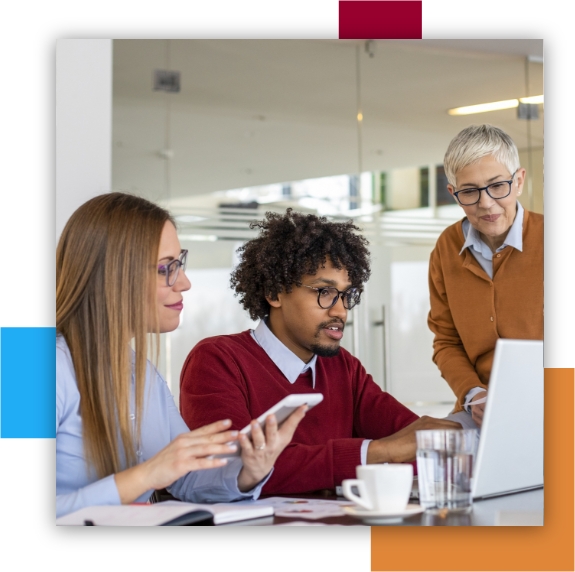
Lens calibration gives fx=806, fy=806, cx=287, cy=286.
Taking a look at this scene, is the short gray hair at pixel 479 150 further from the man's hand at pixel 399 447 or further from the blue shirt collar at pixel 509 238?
the man's hand at pixel 399 447

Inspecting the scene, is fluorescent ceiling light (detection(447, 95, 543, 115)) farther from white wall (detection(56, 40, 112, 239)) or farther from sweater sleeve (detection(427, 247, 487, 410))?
white wall (detection(56, 40, 112, 239))

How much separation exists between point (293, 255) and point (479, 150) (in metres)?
0.53

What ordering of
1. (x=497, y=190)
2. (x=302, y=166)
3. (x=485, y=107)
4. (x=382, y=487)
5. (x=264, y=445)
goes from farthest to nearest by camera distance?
(x=302, y=166) < (x=485, y=107) < (x=497, y=190) < (x=264, y=445) < (x=382, y=487)

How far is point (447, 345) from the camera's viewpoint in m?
2.07

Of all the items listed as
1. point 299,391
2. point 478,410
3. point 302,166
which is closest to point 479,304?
point 478,410

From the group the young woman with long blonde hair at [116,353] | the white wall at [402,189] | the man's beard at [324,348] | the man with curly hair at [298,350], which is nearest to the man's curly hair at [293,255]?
the man with curly hair at [298,350]

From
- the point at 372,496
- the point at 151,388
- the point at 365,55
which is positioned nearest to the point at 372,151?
the point at 365,55

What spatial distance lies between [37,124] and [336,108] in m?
1.67

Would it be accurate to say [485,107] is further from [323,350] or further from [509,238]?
[323,350]

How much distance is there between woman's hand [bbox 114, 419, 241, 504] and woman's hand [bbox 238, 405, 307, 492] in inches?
1.4

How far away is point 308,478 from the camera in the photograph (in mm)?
1653

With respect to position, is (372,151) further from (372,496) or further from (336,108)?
(372,496)

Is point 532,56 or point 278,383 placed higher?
point 532,56

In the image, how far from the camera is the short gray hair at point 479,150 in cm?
196
